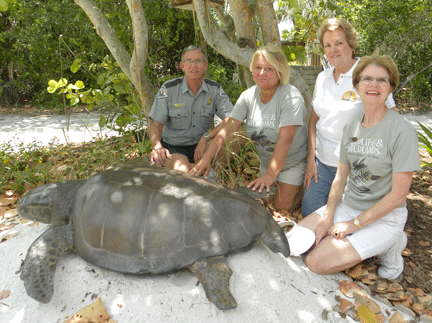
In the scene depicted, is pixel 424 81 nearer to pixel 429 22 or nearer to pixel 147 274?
pixel 429 22

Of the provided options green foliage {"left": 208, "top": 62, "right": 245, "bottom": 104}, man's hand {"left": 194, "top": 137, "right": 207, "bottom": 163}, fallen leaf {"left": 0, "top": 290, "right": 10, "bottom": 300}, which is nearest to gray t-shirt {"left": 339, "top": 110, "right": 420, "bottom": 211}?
man's hand {"left": 194, "top": 137, "right": 207, "bottom": 163}

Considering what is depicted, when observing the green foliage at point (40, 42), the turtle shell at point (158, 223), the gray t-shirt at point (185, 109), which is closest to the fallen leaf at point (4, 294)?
the turtle shell at point (158, 223)

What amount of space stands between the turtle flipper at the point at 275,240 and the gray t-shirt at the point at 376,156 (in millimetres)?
613

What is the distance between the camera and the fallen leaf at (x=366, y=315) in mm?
1817

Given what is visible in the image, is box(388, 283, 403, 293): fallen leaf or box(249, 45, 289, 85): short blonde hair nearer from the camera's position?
box(388, 283, 403, 293): fallen leaf

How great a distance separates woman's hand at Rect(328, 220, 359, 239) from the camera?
85.7 inches

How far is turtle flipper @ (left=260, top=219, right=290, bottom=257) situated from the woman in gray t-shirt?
1.35ft

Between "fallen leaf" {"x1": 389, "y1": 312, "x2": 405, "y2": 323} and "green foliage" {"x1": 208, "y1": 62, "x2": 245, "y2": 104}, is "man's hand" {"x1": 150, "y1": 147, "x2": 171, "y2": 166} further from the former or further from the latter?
"green foliage" {"x1": 208, "y1": 62, "x2": 245, "y2": 104}

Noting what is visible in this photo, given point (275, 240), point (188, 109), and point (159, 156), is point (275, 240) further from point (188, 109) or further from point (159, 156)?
point (188, 109)

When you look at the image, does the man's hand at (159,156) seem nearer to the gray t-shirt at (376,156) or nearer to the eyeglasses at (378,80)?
the gray t-shirt at (376,156)

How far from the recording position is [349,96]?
2566mm

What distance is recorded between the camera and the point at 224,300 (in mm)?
1762

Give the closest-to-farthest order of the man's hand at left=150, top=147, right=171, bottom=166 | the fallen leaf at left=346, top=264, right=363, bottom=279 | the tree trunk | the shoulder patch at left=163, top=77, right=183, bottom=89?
1. the fallen leaf at left=346, top=264, right=363, bottom=279
2. the man's hand at left=150, top=147, right=171, bottom=166
3. the tree trunk
4. the shoulder patch at left=163, top=77, right=183, bottom=89

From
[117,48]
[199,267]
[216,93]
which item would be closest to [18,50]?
[117,48]
